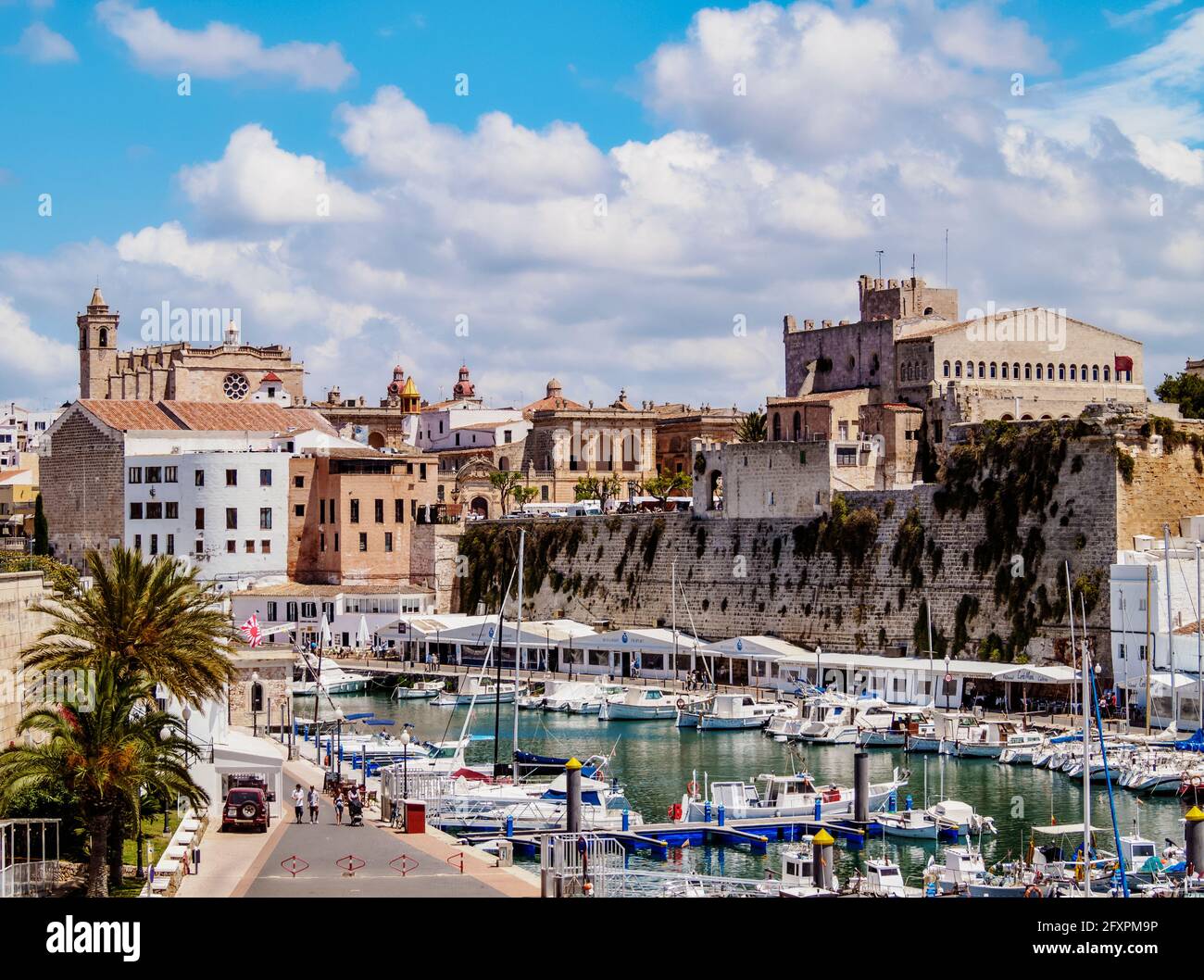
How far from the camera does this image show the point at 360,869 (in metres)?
28.6

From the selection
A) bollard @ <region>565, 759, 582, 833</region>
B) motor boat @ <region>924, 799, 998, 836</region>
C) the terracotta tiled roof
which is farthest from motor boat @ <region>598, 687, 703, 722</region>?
the terracotta tiled roof

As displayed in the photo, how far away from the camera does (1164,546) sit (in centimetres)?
5416

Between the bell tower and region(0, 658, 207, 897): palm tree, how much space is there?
88.8 m

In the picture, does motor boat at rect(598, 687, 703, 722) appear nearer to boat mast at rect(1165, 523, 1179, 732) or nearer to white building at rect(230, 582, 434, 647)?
boat mast at rect(1165, 523, 1179, 732)

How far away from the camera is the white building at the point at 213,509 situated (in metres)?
80.7

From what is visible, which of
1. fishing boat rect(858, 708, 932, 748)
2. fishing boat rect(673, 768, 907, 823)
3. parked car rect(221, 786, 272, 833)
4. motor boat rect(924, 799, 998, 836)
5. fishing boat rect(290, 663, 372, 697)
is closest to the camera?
parked car rect(221, 786, 272, 833)

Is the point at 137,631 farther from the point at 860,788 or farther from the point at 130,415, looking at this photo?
the point at 130,415

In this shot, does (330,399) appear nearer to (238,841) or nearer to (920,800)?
(920,800)

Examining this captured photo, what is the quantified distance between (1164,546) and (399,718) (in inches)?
945

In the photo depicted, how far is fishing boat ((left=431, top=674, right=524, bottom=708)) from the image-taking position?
2537 inches

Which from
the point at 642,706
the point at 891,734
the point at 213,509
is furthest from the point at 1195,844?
Result: the point at 213,509

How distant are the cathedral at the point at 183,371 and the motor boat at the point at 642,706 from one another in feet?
162

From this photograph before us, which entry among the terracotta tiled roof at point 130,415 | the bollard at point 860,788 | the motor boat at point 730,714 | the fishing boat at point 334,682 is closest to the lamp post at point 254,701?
the motor boat at point 730,714

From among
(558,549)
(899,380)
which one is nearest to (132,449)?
(558,549)
